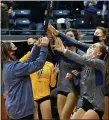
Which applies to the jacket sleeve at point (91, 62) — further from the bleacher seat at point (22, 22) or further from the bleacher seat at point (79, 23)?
the bleacher seat at point (22, 22)

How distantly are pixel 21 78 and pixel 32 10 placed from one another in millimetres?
→ 3300

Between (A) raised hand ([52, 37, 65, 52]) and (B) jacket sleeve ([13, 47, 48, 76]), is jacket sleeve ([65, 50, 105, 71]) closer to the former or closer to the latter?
(A) raised hand ([52, 37, 65, 52])

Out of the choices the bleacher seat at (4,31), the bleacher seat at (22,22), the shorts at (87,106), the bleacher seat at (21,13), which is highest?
the bleacher seat at (21,13)

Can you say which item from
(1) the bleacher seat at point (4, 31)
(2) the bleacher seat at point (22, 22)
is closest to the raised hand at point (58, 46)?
(1) the bleacher seat at point (4, 31)

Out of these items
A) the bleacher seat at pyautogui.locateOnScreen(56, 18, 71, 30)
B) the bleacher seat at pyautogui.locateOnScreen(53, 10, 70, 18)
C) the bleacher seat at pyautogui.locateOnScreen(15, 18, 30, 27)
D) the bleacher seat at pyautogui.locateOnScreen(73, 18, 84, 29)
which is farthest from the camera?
the bleacher seat at pyautogui.locateOnScreen(15, 18, 30, 27)

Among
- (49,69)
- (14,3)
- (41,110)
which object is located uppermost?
(14,3)

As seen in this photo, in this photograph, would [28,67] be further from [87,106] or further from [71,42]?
[71,42]

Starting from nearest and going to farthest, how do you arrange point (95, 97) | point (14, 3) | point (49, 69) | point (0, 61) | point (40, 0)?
point (95, 97), point (0, 61), point (49, 69), point (40, 0), point (14, 3)

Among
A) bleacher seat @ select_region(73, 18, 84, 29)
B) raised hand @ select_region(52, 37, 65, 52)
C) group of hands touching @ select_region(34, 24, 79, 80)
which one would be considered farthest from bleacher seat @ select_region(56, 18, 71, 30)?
raised hand @ select_region(52, 37, 65, 52)

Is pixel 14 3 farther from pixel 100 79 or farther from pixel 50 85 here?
pixel 100 79

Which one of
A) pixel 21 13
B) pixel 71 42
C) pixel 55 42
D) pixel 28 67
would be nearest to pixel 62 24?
pixel 21 13

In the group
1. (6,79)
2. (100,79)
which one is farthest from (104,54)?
(6,79)

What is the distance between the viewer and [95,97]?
11.8 feet

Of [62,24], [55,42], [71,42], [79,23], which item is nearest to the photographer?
[55,42]
